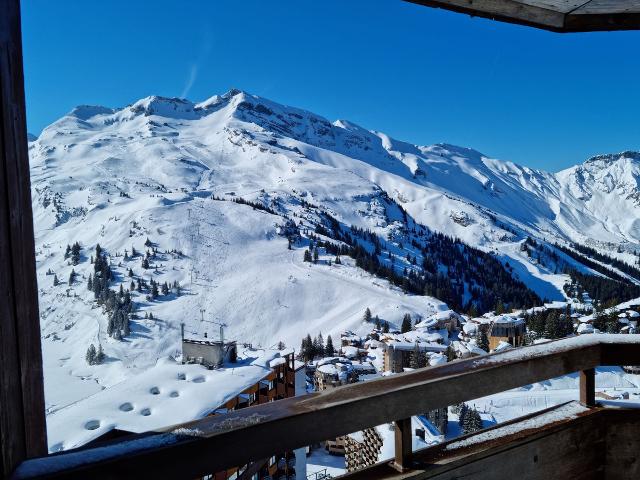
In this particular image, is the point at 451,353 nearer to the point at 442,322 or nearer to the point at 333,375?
the point at 333,375

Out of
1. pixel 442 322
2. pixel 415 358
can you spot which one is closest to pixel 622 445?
pixel 415 358

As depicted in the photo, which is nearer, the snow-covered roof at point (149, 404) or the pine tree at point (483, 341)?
the snow-covered roof at point (149, 404)

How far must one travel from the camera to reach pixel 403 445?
1251mm

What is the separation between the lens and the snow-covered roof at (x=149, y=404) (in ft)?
33.6

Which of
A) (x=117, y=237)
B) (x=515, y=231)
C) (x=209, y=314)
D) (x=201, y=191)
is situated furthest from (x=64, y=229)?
(x=515, y=231)

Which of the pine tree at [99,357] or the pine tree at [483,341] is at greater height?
the pine tree at [483,341]

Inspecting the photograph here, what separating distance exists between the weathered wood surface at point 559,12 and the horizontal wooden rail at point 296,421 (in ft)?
3.69

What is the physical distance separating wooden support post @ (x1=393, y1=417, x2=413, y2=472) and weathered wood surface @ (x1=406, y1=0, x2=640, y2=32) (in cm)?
126

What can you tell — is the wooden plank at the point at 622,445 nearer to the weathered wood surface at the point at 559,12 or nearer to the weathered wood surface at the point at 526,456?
the weathered wood surface at the point at 526,456

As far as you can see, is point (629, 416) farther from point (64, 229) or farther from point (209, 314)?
point (64, 229)

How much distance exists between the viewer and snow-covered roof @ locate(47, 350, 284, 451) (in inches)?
403

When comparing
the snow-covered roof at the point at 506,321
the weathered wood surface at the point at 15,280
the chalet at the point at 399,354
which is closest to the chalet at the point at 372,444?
the weathered wood surface at the point at 15,280

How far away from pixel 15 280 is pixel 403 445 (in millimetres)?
1009

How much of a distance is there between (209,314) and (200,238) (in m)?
35.4
